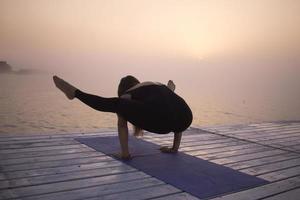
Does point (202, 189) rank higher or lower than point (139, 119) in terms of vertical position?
lower

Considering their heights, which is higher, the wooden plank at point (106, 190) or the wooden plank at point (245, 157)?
the wooden plank at point (106, 190)

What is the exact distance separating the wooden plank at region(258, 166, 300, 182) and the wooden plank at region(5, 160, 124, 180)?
5.27 feet

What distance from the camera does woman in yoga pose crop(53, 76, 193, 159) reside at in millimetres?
3980

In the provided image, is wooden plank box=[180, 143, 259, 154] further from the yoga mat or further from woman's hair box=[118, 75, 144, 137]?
woman's hair box=[118, 75, 144, 137]

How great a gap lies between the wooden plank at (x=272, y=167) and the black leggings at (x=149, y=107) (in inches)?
36.7

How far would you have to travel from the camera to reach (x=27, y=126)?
2034 centimetres

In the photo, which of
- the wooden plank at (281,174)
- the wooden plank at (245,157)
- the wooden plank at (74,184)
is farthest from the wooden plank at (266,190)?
the wooden plank at (245,157)

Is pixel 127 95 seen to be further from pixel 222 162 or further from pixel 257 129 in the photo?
pixel 257 129

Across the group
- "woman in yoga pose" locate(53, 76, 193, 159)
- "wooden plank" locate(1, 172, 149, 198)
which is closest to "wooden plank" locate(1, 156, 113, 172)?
"woman in yoga pose" locate(53, 76, 193, 159)

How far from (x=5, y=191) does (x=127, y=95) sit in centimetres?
172

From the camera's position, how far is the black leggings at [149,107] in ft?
13.0

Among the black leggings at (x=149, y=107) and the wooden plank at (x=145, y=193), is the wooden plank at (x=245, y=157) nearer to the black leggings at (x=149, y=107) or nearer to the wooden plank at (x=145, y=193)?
the black leggings at (x=149, y=107)

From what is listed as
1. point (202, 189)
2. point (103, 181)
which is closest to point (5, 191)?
point (103, 181)

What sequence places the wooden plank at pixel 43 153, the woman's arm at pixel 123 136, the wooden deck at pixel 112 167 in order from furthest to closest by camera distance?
the woman's arm at pixel 123 136 < the wooden plank at pixel 43 153 < the wooden deck at pixel 112 167
